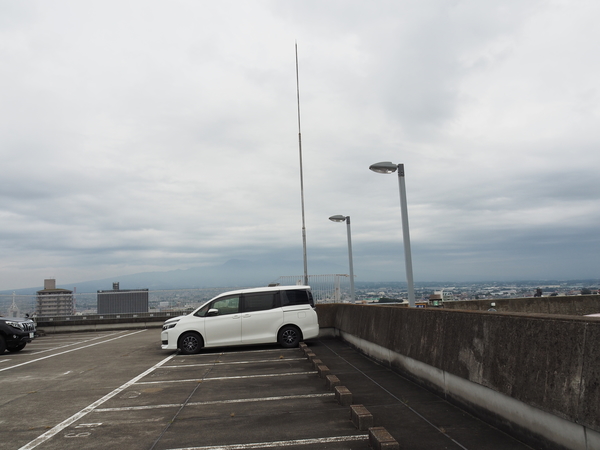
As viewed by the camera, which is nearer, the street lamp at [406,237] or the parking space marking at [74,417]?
the parking space marking at [74,417]

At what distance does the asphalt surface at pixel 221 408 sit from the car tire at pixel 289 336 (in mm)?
1693

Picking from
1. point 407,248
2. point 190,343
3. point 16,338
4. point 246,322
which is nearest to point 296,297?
point 246,322

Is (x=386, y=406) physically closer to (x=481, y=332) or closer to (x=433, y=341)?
(x=433, y=341)


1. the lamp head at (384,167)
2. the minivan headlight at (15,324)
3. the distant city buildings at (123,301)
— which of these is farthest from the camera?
the distant city buildings at (123,301)

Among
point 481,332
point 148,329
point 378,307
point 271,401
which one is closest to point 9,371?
point 271,401

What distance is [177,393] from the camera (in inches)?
321

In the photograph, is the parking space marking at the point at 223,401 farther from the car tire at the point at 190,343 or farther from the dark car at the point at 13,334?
the dark car at the point at 13,334

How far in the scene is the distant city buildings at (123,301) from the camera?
2645 centimetres

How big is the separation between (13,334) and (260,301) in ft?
28.9

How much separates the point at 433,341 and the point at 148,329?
21.1m

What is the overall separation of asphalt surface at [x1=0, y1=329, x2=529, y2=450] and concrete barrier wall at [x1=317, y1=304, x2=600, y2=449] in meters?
0.26

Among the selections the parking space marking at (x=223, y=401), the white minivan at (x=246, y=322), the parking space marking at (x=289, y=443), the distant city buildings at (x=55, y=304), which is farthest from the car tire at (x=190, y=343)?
the distant city buildings at (x=55, y=304)

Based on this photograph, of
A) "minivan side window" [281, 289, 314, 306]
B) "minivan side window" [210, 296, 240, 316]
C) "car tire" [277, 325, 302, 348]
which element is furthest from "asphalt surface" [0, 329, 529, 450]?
"minivan side window" [281, 289, 314, 306]

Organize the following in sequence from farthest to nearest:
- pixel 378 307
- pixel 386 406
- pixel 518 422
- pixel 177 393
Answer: pixel 378 307 < pixel 177 393 < pixel 386 406 < pixel 518 422
